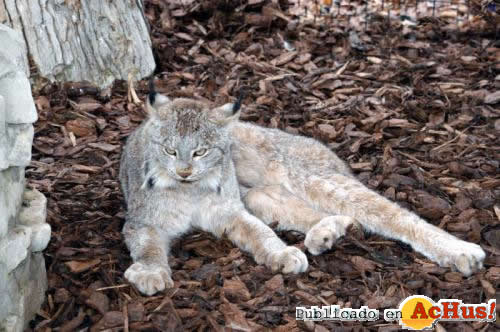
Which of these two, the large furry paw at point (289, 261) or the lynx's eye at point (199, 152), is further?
the lynx's eye at point (199, 152)

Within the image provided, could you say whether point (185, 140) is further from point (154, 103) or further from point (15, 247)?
point (15, 247)

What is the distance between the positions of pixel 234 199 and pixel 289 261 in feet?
2.70

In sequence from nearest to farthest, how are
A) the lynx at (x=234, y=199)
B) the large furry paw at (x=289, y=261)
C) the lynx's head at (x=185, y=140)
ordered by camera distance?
the large furry paw at (x=289, y=261) → the lynx at (x=234, y=199) → the lynx's head at (x=185, y=140)

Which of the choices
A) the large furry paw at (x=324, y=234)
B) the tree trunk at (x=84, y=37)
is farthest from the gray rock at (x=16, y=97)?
the tree trunk at (x=84, y=37)

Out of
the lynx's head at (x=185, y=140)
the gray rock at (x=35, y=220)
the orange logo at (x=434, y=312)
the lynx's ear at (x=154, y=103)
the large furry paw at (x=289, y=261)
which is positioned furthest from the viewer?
the lynx's ear at (x=154, y=103)

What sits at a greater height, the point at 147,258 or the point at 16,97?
the point at 16,97

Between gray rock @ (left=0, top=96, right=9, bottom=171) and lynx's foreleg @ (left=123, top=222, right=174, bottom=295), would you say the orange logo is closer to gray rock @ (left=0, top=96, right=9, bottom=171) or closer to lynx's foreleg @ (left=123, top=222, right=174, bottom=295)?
lynx's foreleg @ (left=123, top=222, right=174, bottom=295)

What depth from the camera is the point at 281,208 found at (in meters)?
5.40

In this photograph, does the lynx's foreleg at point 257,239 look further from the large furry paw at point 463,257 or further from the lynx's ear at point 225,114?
the large furry paw at point 463,257

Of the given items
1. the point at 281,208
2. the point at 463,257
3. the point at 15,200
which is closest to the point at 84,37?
the point at 281,208

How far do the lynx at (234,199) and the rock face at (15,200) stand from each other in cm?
69

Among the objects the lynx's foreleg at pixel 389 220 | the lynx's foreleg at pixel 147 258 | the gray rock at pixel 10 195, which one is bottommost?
the lynx's foreleg at pixel 389 220

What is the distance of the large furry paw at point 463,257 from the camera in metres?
4.57

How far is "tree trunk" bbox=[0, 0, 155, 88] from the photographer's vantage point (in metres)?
6.25
